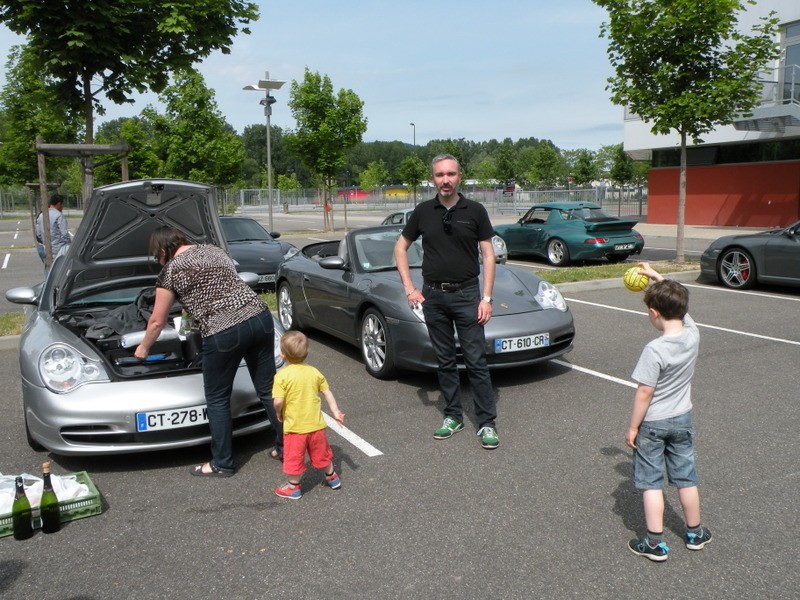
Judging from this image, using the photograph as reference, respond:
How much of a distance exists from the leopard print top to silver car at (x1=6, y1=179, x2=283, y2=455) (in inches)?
21.8

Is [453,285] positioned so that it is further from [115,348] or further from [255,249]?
[255,249]

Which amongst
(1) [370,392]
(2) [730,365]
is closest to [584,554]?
(1) [370,392]

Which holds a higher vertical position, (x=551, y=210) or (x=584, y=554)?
(x=551, y=210)

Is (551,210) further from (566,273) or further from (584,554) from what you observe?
(584,554)

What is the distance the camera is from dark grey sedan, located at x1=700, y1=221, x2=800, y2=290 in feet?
34.0

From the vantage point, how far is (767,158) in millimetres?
26234

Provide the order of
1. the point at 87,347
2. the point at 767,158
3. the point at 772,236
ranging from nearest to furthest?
the point at 87,347
the point at 772,236
the point at 767,158

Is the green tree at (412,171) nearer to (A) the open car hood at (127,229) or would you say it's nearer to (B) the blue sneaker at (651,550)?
(A) the open car hood at (127,229)

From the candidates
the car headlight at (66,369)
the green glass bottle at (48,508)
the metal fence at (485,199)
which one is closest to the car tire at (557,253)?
the car headlight at (66,369)

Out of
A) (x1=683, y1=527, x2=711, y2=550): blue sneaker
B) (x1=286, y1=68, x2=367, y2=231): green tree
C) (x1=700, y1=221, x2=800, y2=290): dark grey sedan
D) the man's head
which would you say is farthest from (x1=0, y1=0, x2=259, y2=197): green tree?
(x1=286, y1=68, x2=367, y2=231): green tree

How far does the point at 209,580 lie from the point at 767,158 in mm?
28211

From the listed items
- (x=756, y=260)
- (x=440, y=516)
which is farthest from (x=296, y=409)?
(x=756, y=260)

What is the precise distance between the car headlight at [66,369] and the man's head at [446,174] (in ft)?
7.82

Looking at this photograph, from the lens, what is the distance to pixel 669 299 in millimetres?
3053
